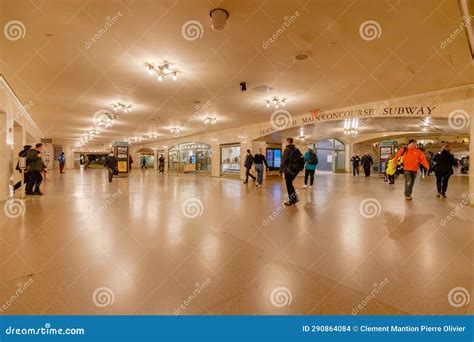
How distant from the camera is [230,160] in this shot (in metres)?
16.2

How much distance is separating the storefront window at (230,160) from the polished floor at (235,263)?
11.0 metres

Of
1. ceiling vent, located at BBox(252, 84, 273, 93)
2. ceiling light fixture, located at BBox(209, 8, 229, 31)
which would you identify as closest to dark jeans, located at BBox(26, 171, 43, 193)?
ceiling vent, located at BBox(252, 84, 273, 93)

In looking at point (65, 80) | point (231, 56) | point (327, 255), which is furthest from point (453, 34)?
point (65, 80)

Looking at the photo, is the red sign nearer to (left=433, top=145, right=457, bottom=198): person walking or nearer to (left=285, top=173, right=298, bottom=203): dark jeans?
(left=433, top=145, right=457, bottom=198): person walking

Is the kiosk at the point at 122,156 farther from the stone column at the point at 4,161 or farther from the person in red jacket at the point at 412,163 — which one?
the person in red jacket at the point at 412,163

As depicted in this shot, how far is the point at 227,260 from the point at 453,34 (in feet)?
16.6

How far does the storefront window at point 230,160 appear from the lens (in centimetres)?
1553

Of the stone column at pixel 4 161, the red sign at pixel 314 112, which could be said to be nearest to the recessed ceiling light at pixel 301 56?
the red sign at pixel 314 112

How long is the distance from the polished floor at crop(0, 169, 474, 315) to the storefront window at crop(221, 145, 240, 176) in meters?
11.0

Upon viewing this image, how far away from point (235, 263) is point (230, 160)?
1375cm

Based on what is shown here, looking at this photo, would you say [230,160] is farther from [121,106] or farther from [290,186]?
[290,186]

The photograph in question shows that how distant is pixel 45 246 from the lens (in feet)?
9.75

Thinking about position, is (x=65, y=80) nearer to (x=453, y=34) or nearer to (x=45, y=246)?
(x=45, y=246)

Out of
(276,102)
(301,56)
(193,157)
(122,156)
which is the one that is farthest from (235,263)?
(193,157)
